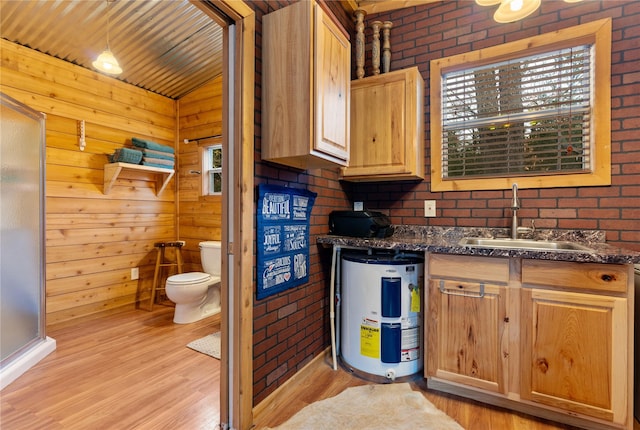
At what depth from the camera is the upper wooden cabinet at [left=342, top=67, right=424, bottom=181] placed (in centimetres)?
219

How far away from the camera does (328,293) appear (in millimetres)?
2330

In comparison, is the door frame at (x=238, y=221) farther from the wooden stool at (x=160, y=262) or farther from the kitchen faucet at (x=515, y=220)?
the wooden stool at (x=160, y=262)

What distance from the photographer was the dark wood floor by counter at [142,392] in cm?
158

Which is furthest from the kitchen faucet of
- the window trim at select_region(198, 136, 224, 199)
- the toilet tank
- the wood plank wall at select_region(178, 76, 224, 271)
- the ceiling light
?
the window trim at select_region(198, 136, 224, 199)

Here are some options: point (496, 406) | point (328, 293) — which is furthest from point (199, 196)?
point (496, 406)

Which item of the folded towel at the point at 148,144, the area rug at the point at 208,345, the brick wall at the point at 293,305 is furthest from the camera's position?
the folded towel at the point at 148,144

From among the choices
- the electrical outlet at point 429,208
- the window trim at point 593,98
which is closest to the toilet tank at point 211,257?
the electrical outlet at point 429,208

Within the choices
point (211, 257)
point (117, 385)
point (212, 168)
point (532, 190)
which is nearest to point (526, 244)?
point (532, 190)

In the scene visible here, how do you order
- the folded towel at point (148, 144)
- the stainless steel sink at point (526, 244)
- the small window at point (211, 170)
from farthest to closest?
the small window at point (211, 170), the folded towel at point (148, 144), the stainless steel sink at point (526, 244)

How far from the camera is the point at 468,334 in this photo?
1701 mm

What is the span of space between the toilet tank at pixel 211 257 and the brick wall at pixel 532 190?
1606 millimetres

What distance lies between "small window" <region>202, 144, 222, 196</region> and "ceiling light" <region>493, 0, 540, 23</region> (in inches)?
120

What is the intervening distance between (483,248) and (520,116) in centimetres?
119

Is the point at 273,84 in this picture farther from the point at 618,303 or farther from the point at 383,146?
the point at 618,303
